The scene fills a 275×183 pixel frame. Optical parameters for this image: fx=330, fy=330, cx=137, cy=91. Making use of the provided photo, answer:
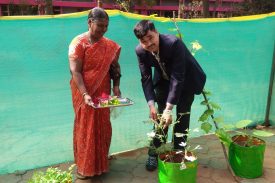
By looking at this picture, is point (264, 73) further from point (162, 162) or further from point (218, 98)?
point (162, 162)

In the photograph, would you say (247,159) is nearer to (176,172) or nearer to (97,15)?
(176,172)

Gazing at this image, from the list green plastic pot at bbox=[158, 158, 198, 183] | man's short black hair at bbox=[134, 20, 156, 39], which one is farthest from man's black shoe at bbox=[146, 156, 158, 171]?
man's short black hair at bbox=[134, 20, 156, 39]

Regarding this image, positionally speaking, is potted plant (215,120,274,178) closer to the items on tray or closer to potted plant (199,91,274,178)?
potted plant (199,91,274,178)

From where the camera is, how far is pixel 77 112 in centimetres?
293

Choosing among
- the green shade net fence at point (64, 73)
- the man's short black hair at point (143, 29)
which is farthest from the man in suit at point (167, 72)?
the green shade net fence at point (64, 73)

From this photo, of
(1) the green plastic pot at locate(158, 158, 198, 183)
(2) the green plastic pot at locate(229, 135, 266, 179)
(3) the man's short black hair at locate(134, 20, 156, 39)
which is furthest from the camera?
(2) the green plastic pot at locate(229, 135, 266, 179)

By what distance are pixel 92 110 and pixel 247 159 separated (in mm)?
1493

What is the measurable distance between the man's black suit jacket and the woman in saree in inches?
10.7

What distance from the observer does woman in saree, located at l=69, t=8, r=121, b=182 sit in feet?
8.79

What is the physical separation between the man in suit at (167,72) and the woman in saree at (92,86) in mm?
291

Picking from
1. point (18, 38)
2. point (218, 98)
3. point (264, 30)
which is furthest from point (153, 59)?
point (264, 30)

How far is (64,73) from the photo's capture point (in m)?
3.24

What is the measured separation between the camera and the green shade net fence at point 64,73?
3023mm

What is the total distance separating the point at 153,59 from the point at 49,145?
143cm
